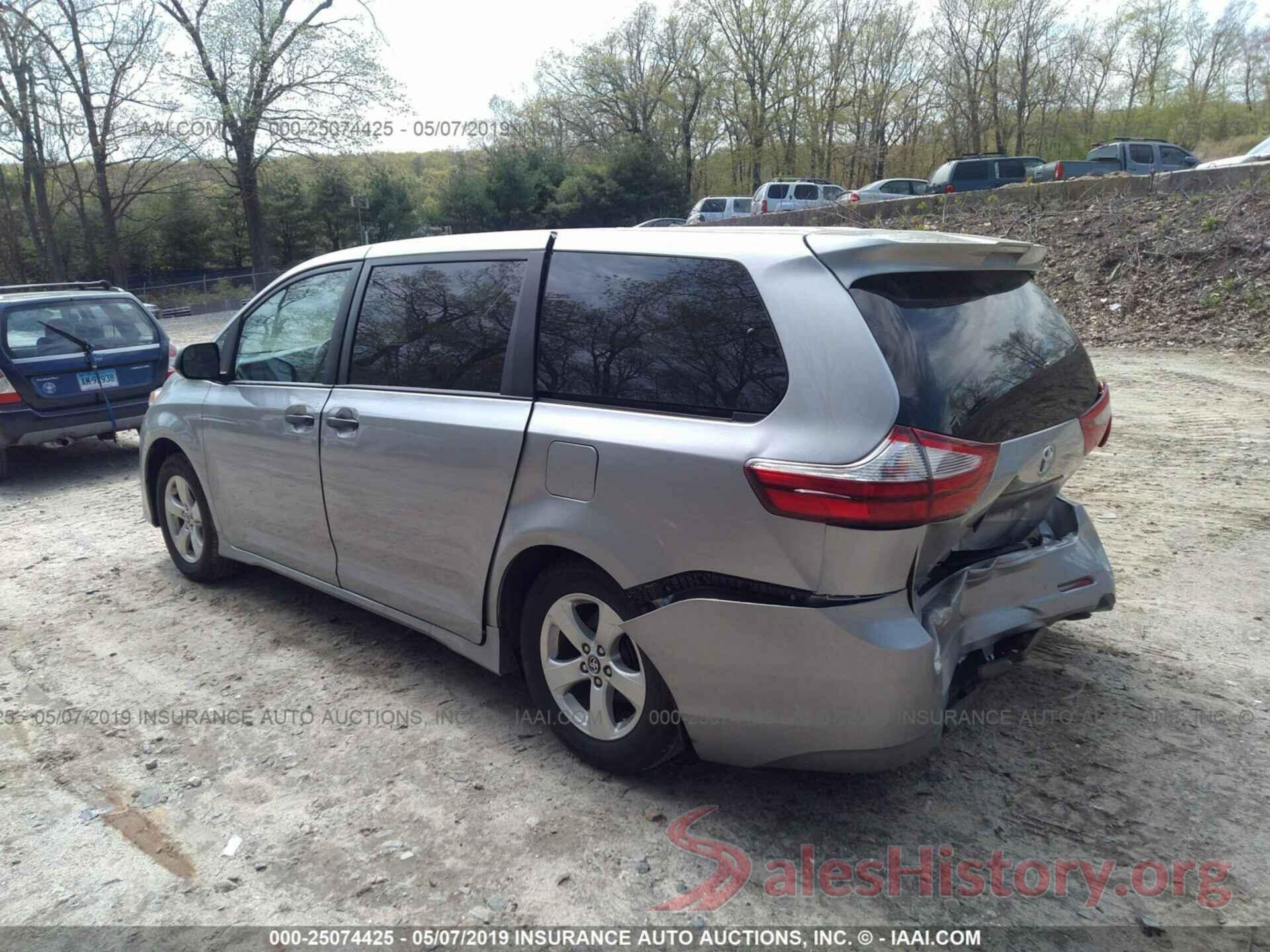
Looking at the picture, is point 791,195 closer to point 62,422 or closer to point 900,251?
point 62,422

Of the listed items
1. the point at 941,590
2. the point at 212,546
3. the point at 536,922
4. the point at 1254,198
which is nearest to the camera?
the point at 536,922

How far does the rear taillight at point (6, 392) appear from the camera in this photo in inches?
306

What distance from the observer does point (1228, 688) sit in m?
3.54

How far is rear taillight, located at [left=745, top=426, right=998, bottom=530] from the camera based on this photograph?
2365 mm

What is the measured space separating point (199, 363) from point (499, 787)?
2933 mm

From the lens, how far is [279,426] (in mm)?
4184

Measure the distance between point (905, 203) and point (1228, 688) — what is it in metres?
15.5

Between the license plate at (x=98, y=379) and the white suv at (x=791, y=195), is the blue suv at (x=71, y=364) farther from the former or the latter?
the white suv at (x=791, y=195)

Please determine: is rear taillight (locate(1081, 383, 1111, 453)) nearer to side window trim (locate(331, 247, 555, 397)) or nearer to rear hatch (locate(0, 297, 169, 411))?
side window trim (locate(331, 247, 555, 397))

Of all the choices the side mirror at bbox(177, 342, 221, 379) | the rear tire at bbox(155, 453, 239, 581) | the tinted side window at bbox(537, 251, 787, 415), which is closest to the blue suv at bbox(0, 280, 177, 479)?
the rear tire at bbox(155, 453, 239, 581)

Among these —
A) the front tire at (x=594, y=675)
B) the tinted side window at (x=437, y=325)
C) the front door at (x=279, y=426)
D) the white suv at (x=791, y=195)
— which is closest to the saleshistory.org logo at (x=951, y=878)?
the front tire at (x=594, y=675)

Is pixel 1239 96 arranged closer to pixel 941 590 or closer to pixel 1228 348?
pixel 1228 348

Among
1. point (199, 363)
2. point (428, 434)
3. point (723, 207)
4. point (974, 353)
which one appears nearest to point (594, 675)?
point (428, 434)

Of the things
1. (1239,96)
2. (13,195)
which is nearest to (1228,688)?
(13,195)
